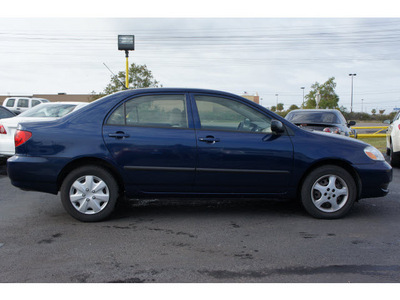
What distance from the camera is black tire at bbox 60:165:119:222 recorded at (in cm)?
454

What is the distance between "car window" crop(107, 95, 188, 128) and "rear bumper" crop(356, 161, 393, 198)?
88.0 inches

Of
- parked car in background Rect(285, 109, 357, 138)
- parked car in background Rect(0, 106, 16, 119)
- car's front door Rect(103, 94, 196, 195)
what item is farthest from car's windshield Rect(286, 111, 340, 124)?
parked car in background Rect(0, 106, 16, 119)

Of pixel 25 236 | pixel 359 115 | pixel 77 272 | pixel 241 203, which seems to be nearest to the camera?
pixel 77 272

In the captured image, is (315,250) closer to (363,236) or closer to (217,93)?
(363,236)

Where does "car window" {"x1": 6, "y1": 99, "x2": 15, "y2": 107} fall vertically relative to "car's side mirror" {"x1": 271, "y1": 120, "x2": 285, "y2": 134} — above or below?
above

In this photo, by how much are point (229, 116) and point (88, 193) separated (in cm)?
191

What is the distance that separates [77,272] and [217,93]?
104 inches

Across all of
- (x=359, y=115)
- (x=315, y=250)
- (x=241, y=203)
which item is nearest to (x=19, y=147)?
(x=241, y=203)

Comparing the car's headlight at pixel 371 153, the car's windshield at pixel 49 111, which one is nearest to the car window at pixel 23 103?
the car's windshield at pixel 49 111

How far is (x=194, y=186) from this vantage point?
465 centimetres

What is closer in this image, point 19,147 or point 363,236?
point 363,236

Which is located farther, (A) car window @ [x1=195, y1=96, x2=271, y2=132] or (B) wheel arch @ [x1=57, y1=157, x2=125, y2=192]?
(A) car window @ [x1=195, y1=96, x2=271, y2=132]

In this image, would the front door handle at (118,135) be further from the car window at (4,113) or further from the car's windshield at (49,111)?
the car window at (4,113)

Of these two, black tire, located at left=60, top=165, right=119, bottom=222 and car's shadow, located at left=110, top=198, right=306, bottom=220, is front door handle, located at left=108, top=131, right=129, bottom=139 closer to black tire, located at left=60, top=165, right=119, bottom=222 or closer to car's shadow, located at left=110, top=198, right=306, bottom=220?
black tire, located at left=60, top=165, right=119, bottom=222
